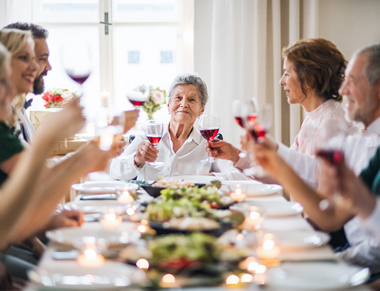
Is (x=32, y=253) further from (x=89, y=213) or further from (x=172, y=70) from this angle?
(x=172, y=70)

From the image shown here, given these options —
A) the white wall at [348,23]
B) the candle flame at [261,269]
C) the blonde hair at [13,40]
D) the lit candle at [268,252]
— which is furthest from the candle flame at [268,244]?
the white wall at [348,23]

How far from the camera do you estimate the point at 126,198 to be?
168 cm

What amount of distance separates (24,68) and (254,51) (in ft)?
7.98

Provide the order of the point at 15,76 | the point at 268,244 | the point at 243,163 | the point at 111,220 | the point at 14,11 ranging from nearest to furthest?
the point at 268,244 < the point at 111,220 < the point at 15,76 < the point at 243,163 < the point at 14,11

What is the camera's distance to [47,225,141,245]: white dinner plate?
1128 millimetres

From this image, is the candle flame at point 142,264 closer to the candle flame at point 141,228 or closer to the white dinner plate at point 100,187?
the candle flame at point 141,228

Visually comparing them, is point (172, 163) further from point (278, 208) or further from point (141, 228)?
point (141, 228)

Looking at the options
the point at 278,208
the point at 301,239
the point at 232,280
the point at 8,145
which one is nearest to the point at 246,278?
the point at 232,280

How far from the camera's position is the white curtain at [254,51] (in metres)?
3.70

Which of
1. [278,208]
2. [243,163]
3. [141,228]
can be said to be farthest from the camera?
[243,163]

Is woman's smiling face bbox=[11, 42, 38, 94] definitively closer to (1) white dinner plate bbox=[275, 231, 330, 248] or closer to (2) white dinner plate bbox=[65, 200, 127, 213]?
(2) white dinner plate bbox=[65, 200, 127, 213]

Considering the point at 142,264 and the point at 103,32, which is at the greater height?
the point at 103,32

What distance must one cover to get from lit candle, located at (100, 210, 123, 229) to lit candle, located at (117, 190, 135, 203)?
0.68 ft

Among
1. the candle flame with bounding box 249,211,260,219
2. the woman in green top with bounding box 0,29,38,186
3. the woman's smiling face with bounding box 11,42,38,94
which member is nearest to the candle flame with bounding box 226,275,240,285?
the candle flame with bounding box 249,211,260,219
